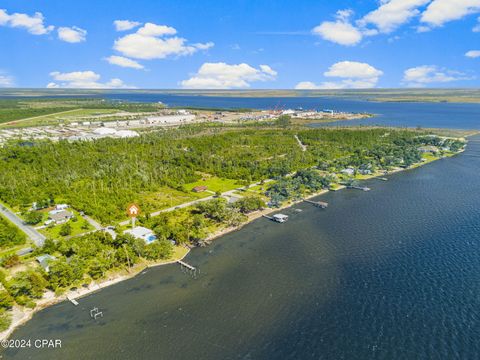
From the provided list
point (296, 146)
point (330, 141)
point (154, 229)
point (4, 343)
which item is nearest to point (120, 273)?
point (154, 229)

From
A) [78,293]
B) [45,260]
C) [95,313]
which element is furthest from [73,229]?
[95,313]

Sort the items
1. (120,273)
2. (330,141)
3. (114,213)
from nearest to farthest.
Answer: (120,273)
(114,213)
(330,141)

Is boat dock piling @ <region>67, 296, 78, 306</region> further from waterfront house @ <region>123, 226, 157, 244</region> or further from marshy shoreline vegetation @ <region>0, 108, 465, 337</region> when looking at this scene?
waterfront house @ <region>123, 226, 157, 244</region>

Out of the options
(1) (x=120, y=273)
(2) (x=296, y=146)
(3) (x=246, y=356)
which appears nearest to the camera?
(3) (x=246, y=356)

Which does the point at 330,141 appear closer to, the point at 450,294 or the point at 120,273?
the point at 450,294

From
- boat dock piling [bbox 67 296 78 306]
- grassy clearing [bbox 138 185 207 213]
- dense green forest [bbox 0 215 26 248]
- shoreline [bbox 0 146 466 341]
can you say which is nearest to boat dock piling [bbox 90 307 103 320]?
boat dock piling [bbox 67 296 78 306]

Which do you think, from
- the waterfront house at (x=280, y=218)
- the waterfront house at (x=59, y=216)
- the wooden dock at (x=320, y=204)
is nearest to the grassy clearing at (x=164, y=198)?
the waterfront house at (x=59, y=216)

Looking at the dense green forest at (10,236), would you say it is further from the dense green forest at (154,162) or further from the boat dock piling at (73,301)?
the boat dock piling at (73,301)
